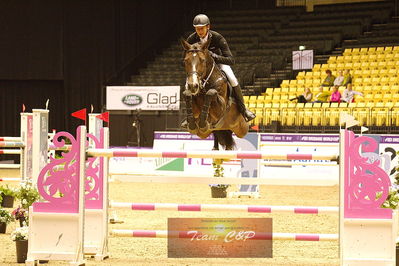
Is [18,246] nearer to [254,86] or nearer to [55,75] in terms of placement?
[254,86]

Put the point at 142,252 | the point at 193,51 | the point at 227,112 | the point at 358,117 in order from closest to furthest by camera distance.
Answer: the point at 142,252 < the point at 193,51 < the point at 227,112 < the point at 358,117

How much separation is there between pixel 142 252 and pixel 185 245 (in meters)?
0.55

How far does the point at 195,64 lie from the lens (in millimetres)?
6262

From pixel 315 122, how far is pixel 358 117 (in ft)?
3.09

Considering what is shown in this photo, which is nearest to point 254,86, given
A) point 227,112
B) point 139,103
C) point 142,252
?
point 139,103

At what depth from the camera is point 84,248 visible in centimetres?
551

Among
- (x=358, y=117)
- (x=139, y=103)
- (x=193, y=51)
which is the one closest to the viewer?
(x=193, y=51)

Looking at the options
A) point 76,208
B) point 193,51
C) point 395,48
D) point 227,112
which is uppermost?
point 395,48

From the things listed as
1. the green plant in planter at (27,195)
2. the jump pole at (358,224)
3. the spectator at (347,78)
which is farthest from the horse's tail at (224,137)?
the spectator at (347,78)

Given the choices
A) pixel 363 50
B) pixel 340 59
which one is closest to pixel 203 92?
pixel 340 59

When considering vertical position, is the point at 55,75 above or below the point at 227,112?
above

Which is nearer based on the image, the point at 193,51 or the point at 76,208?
the point at 76,208

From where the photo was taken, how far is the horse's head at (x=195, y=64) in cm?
618

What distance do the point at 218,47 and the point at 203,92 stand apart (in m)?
0.77
